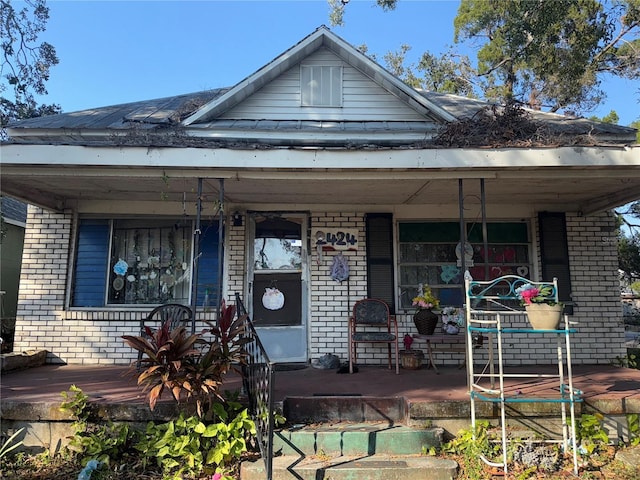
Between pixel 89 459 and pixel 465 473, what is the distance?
10.2 ft

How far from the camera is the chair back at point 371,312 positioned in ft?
20.0

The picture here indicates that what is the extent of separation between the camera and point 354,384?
4914 mm

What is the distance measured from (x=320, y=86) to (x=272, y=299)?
3.53 metres

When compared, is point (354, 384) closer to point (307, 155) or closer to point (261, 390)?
point (261, 390)

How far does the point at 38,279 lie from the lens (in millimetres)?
6188

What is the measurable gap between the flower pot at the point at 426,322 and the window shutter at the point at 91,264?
4.46m

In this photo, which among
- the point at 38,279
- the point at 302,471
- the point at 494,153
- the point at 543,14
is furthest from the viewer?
the point at 543,14

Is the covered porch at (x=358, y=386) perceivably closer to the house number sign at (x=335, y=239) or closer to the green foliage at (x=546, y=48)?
the house number sign at (x=335, y=239)

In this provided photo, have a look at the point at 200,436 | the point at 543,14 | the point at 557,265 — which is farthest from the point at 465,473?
the point at 543,14

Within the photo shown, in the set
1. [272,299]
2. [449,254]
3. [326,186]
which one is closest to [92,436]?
[272,299]

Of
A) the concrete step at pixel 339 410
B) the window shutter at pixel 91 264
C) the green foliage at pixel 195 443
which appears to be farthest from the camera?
the window shutter at pixel 91 264

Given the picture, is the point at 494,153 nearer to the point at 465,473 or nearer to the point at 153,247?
the point at 465,473

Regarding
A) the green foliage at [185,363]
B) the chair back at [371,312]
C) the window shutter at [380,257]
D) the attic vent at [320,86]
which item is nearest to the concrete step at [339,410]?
the green foliage at [185,363]

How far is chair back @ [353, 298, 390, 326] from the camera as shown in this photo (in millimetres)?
6102
